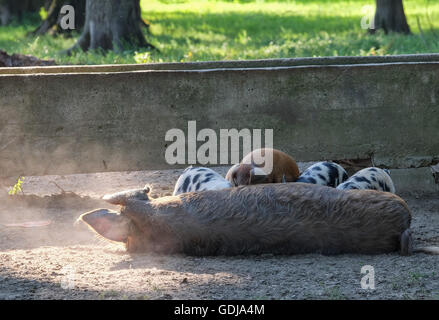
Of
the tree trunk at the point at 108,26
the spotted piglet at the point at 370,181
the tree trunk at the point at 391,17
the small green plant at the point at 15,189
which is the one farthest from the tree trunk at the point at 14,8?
the spotted piglet at the point at 370,181

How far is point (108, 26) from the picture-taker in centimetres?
1380

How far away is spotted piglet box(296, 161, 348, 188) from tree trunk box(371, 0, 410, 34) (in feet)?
38.4

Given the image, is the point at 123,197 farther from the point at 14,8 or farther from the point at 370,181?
the point at 14,8

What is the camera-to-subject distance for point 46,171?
6.74 metres

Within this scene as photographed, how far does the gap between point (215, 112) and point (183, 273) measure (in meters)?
2.42

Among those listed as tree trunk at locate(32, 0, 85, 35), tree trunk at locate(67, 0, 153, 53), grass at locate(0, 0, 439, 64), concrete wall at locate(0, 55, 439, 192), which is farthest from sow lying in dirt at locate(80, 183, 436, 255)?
tree trunk at locate(32, 0, 85, 35)

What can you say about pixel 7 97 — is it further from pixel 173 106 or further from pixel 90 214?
pixel 90 214

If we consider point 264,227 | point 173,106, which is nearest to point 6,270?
point 264,227

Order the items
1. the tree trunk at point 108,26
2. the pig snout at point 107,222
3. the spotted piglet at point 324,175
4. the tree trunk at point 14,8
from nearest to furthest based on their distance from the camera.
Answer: the pig snout at point 107,222, the spotted piglet at point 324,175, the tree trunk at point 108,26, the tree trunk at point 14,8

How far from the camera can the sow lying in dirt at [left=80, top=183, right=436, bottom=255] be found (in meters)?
4.89

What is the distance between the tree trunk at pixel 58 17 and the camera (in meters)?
17.9

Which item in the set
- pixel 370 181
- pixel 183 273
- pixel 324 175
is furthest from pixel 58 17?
A: pixel 183 273

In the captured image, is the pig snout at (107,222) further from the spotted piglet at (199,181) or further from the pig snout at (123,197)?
the spotted piglet at (199,181)

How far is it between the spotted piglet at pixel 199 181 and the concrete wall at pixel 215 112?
2.06 ft
